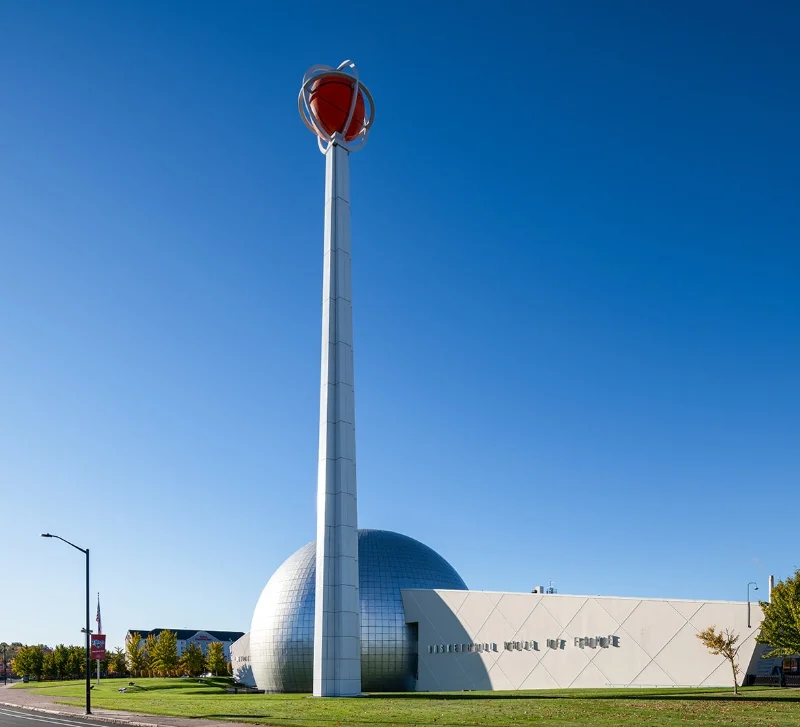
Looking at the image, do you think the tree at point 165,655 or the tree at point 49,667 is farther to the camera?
the tree at point 49,667

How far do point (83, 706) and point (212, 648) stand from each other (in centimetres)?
7672

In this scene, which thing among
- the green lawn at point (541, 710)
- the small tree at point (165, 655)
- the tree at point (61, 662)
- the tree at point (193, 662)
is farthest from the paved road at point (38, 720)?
the tree at point (61, 662)

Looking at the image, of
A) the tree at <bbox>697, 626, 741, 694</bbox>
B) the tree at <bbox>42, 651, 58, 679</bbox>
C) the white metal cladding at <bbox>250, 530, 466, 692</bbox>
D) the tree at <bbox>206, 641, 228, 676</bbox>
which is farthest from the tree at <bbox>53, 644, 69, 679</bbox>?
the tree at <bbox>697, 626, 741, 694</bbox>

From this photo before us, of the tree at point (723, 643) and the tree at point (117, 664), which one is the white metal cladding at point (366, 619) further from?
the tree at point (117, 664)

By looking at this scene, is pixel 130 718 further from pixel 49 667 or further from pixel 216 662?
pixel 49 667

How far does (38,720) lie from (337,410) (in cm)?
2225

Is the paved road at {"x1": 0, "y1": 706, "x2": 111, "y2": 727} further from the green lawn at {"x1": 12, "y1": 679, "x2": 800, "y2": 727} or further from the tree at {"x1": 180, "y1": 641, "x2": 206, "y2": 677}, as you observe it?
the tree at {"x1": 180, "y1": 641, "x2": 206, "y2": 677}

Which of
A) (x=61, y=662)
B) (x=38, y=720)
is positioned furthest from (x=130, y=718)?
(x=61, y=662)

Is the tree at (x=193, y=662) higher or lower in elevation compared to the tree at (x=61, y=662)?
higher

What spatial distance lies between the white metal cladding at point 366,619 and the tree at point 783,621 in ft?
98.0

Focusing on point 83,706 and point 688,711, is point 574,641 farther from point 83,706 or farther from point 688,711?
point 83,706

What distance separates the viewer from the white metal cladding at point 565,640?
43406mm

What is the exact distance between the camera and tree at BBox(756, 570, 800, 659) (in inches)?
1478

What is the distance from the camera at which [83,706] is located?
46.9 meters
